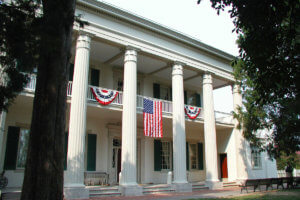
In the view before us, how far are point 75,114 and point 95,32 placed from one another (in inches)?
167

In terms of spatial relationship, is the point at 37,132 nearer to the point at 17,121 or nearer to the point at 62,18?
the point at 62,18

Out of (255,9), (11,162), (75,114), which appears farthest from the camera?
(11,162)

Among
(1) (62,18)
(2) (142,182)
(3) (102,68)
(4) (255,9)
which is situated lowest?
(2) (142,182)

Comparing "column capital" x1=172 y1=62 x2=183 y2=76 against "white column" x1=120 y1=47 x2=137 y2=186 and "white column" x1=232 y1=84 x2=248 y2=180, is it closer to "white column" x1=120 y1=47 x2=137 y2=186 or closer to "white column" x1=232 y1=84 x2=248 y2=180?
"white column" x1=120 y1=47 x2=137 y2=186

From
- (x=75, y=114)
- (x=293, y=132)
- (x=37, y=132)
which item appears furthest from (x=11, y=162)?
(x=293, y=132)

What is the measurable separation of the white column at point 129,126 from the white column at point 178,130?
2.97m

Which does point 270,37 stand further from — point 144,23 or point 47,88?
point 144,23

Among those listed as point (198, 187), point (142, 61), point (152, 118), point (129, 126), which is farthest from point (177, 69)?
point (198, 187)

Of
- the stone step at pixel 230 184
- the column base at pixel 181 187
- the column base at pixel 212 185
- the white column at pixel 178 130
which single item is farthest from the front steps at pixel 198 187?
the stone step at pixel 230 184

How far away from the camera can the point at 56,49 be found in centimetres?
448

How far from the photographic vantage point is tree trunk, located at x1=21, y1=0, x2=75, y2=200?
425 centimetres

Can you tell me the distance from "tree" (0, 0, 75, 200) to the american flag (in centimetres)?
994

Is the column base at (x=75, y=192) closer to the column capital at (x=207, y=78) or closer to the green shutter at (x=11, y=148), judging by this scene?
the green shutter at (x=11, y=148)

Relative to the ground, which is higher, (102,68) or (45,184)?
(102,68)
